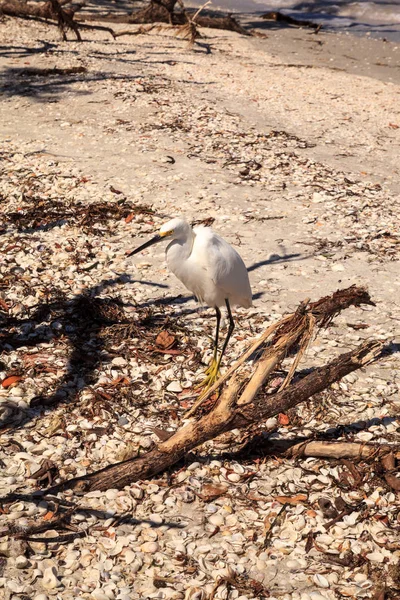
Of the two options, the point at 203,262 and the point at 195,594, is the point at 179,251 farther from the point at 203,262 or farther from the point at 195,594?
the point at 195,594

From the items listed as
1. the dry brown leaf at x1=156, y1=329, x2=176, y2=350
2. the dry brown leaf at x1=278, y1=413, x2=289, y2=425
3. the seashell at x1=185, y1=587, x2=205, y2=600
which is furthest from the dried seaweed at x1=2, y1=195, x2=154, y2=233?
the seashell at x1=185, y1=587, x2=205, y2=600

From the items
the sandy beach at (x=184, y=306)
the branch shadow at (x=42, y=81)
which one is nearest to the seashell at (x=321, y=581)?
the sandy beach at (x=184, y=306)

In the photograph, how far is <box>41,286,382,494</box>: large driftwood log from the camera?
3809 millimetres

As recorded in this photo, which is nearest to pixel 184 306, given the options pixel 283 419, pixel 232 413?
pixel 283 419

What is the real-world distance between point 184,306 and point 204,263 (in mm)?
1291

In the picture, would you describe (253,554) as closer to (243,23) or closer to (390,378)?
(390,378)

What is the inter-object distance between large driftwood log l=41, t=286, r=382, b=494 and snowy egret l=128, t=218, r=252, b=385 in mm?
676

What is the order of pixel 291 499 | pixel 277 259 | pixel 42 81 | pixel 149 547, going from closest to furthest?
1. pixel 149 547
2. pixel 291 499
3. pixel 277 259
4. pixel 42 81

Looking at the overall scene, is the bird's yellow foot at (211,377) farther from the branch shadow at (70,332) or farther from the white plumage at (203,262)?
the branch shadow at (70,332)

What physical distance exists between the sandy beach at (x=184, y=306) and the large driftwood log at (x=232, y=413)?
117 mm

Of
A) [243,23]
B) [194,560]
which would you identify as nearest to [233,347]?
[194,560]

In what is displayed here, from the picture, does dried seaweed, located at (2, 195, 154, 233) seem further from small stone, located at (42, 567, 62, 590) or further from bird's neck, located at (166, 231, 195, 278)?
small stone, located at (42, 567, 62, 590)

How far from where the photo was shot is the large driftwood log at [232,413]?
3.81 m

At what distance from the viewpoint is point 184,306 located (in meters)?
5.94
